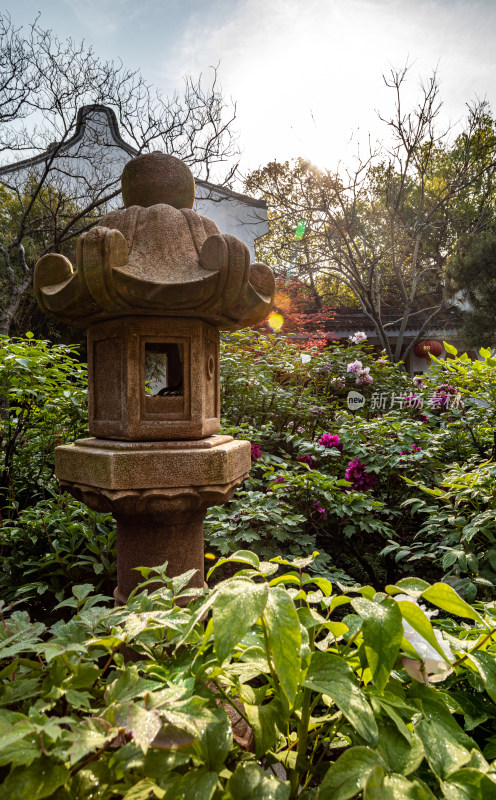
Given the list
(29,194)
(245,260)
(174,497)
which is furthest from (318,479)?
(29,194)

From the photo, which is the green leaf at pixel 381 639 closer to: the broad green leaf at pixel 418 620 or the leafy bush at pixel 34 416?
the broad green leaf at pixel 418 620

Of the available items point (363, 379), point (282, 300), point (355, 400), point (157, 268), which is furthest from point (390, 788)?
point (282, 300)

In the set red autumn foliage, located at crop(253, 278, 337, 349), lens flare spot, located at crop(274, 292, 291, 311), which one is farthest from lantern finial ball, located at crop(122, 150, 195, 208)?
lens flare spot, located at crop(274, 292, 291, 311)

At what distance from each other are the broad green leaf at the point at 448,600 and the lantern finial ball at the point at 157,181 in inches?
75.5

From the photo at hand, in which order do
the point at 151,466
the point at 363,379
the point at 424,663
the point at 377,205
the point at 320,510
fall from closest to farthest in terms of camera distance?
the point at 424,663 → the point at 151,466 → the point at 320,510 → the point at 363,379 → the point at 377,205

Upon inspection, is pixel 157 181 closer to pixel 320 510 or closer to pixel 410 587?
pixel 410 587

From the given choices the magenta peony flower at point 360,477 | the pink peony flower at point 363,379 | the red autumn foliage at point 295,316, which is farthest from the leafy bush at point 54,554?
the red autumn foliage at point 295,316

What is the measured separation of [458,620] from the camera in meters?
2.12

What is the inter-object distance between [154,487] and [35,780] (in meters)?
1.18

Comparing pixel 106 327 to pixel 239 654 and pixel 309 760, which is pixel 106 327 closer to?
pixel 239 654

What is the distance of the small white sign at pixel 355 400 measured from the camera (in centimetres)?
489

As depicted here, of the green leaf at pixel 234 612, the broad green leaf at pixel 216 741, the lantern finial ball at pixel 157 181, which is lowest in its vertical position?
the broad green leaf at pixel 216 741

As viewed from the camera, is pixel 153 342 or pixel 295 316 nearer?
pixel 153 342

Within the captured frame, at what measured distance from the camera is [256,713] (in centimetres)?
75
